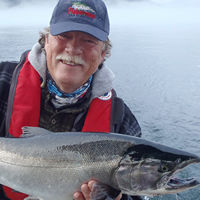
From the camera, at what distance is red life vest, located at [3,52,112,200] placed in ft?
8.91

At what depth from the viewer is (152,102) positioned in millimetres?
7617

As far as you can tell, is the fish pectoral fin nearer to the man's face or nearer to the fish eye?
the fish eye

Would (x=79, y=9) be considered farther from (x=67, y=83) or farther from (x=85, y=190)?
(x=85, y=190)

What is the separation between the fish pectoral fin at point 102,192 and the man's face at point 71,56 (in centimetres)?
105

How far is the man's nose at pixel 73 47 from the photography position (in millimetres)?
2482

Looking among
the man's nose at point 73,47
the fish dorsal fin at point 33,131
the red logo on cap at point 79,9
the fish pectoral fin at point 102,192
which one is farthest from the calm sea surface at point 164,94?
the red logo on cap at point 79,9

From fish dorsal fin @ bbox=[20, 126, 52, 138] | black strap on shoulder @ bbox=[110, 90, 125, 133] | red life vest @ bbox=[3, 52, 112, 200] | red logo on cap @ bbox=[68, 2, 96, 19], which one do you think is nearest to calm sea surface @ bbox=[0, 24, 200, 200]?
black strap on shoulder @ bbox=[110, 90, 125, 133]

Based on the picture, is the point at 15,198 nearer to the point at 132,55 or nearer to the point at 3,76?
the point at 3,76

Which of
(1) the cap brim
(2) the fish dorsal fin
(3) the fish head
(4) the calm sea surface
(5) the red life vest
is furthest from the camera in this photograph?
(4) the calm sea surface

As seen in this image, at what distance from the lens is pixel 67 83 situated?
2.60 m

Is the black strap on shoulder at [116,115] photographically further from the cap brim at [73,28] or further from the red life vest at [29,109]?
the cap brim at [73,28]

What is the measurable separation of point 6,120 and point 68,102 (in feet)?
2.22

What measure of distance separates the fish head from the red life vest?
77cm

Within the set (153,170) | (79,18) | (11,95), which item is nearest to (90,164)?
(153,170)
